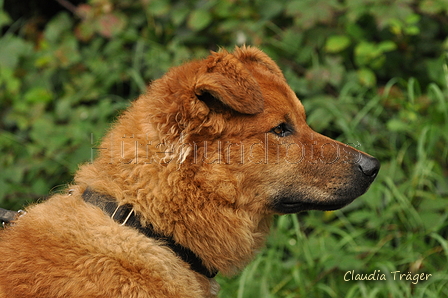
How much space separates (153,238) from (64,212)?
500 mm

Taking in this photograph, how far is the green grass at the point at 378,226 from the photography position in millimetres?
3826

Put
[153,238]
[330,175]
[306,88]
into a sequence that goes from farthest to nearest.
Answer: [306,88] → [330,175] → [153,238]

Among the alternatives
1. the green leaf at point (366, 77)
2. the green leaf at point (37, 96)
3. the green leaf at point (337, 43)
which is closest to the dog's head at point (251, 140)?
the green leaf at point (337, 43)

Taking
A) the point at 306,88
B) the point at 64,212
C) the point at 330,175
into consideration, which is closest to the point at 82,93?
the point at 306,88

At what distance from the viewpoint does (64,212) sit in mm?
2492

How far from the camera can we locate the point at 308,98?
4980 mm

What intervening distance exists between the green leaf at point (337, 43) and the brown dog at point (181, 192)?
2323mm

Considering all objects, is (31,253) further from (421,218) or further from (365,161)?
(421,218)

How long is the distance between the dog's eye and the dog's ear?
177mm

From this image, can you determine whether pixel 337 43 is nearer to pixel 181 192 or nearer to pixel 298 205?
pixel 298 205

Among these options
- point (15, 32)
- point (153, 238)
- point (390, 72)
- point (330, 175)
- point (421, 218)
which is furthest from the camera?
point (15, 32)

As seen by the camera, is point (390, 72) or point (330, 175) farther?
point (390, 72)

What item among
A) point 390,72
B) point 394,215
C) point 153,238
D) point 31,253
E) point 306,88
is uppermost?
point 31,253

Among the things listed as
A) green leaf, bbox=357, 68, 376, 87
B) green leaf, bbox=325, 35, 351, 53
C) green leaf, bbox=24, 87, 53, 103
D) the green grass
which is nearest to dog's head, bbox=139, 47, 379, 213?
the green grass
